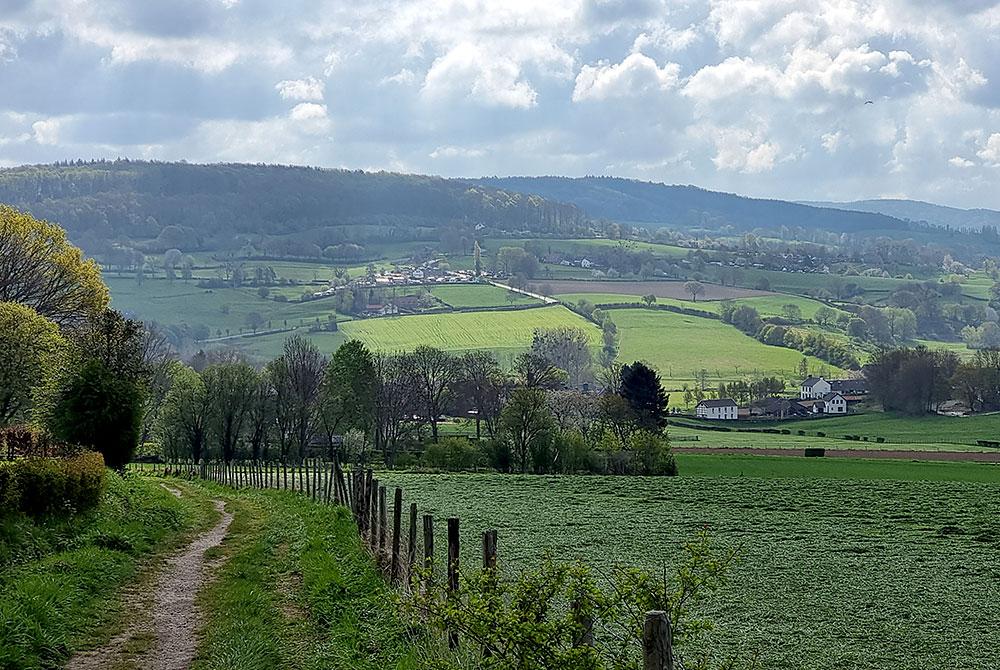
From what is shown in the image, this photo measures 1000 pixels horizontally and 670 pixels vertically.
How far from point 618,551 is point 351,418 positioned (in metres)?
60.1

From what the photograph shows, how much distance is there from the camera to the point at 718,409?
12675 cm

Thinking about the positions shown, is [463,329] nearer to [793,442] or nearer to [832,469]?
[793,442]

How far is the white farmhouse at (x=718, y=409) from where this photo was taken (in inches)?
4919

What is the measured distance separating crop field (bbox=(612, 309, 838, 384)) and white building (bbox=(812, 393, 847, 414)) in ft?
60.6

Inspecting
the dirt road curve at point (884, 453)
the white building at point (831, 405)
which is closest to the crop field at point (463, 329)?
the white building at point (831, 405)

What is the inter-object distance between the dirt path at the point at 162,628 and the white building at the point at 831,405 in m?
117

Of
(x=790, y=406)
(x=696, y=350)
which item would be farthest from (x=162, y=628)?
(x=696, y=350)

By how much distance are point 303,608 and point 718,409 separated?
115m

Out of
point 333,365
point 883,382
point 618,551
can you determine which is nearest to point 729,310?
point 883,382

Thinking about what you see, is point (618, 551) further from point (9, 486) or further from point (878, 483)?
point (878, 483)

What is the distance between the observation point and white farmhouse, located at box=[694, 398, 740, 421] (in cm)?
12494

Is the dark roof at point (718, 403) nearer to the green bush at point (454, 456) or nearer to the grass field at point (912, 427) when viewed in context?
the grass field at point (912, 427)

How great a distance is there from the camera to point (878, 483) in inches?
2028

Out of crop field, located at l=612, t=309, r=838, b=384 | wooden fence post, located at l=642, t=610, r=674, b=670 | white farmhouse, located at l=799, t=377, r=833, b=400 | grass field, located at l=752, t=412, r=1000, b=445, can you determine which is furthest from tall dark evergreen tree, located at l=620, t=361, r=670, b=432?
wooden fence post, located at l=642, t=610, r=674, b=670
